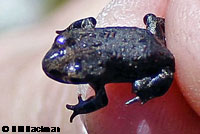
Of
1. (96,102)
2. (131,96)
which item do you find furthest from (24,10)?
(96,102)

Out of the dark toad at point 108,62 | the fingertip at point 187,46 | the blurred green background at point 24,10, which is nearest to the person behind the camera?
the dark toad at point 108,62

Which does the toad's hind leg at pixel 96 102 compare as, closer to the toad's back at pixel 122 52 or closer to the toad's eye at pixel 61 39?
the toad's back at pixel 122 52

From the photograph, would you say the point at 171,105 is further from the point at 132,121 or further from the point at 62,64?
the point at 62,64

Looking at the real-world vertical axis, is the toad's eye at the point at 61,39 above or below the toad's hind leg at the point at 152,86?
above

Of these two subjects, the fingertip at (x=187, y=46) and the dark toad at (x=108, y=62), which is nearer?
the dark toad at (x=108, y=62)

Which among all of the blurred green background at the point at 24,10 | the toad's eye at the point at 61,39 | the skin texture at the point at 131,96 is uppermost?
the toad's eye at the point at 61,39

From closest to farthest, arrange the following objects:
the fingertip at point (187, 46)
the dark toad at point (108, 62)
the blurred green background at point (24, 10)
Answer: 1. the dark toad at point (108, 62)
2. the fingertip at point (187, 46)
3. the blurred green background at point (24, 10)

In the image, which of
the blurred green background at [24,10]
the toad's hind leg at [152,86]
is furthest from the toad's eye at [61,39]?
the blurred green background at [24,10]

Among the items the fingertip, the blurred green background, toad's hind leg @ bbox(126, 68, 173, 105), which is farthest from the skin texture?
the blurred green background

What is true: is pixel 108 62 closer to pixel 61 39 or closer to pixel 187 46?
pixel 61 39
